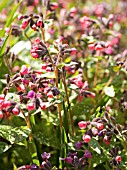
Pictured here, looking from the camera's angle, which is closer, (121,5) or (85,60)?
(85,60)

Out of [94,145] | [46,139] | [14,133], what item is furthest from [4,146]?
[94,145]

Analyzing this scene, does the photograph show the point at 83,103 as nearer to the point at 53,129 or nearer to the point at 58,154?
the point at 53,129

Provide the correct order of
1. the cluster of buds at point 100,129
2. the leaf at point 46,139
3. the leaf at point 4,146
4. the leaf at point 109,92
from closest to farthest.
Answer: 1. the cluster of buds at point 100,129
2. the leaf at point 4,146
3. the leaf at point 46,139
4. the leaf at point 109,92

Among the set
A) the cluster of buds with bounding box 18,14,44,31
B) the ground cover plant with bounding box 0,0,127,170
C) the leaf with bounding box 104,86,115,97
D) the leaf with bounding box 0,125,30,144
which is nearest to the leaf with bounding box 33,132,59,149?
the ground cover plant with bounding box 0,0,127,170

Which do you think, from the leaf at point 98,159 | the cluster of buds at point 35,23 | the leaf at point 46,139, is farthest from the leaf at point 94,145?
the cluster of buds at point 35,23

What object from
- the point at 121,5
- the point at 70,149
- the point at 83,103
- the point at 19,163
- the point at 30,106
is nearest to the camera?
the point at 30,106

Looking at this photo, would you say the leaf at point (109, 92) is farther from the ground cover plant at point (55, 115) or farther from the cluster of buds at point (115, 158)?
the cluster of buds at point (115, 158)

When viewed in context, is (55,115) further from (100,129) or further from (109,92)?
(100,129)

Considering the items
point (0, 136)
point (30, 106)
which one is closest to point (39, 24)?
point (30, 106)

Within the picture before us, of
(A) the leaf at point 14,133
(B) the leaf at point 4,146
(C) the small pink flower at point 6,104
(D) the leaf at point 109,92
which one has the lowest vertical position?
(B) the leaf at point 4,146
